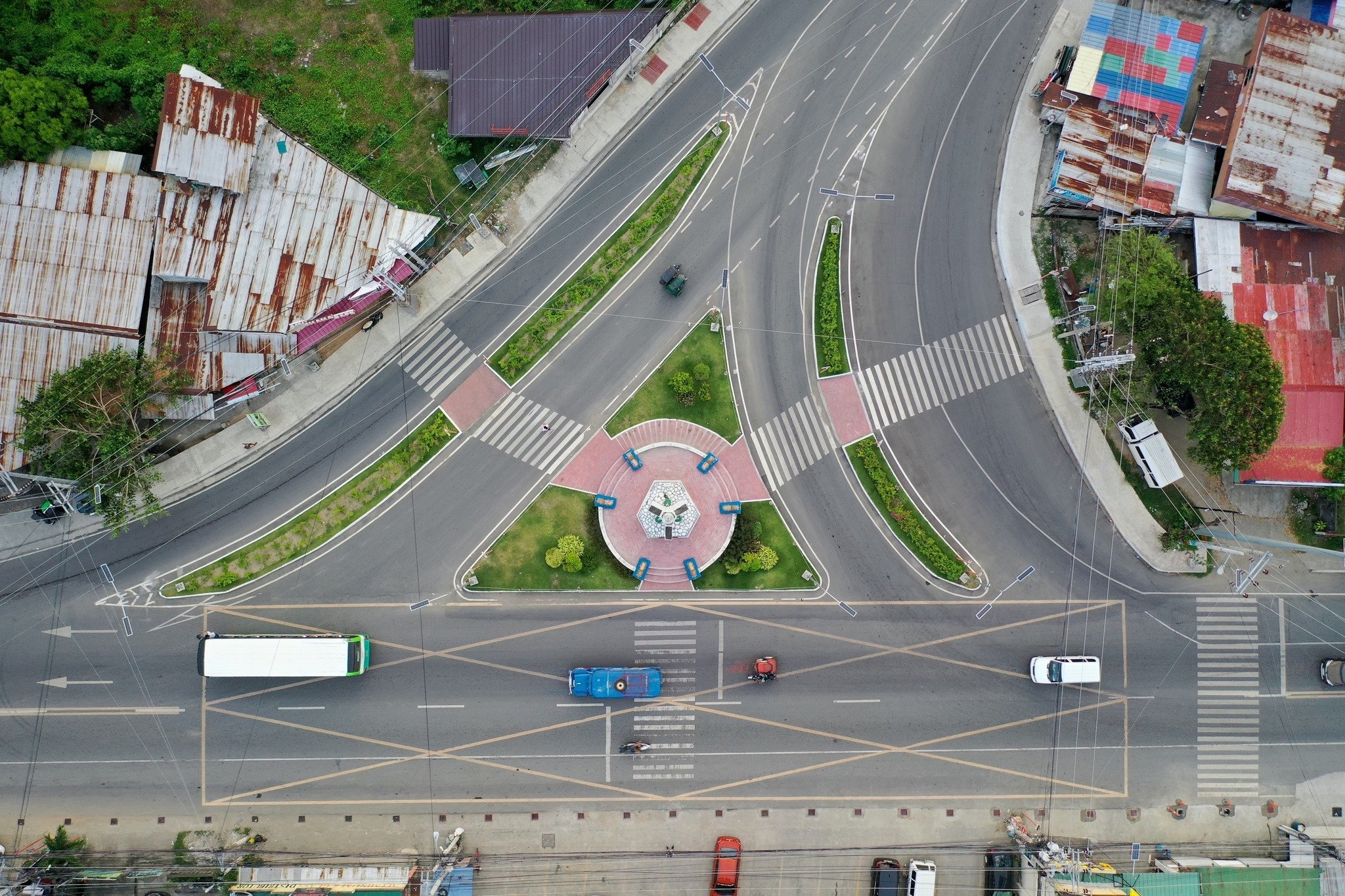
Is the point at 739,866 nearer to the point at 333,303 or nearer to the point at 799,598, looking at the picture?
the point at 799,598

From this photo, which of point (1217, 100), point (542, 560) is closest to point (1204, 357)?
point (1217, 100)

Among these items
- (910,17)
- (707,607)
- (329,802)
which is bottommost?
(329,802)

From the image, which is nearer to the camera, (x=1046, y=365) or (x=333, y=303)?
(x=333, y=303)

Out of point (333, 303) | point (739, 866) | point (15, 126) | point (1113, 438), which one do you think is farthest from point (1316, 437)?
point (15, 126)

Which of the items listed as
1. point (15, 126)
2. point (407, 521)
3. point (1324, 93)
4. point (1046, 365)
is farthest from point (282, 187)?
point (1324, 93)

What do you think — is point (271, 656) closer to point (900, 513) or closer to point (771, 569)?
point (771, 569)

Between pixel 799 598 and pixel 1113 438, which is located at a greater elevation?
pixel 1113 438

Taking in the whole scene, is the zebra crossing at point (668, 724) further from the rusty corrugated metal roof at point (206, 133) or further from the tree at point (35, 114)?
the tree at point (35, 114)

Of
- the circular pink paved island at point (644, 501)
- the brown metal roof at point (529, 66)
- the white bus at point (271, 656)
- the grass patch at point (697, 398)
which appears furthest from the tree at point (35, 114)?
the circular pink paved island at point (644, 501)
